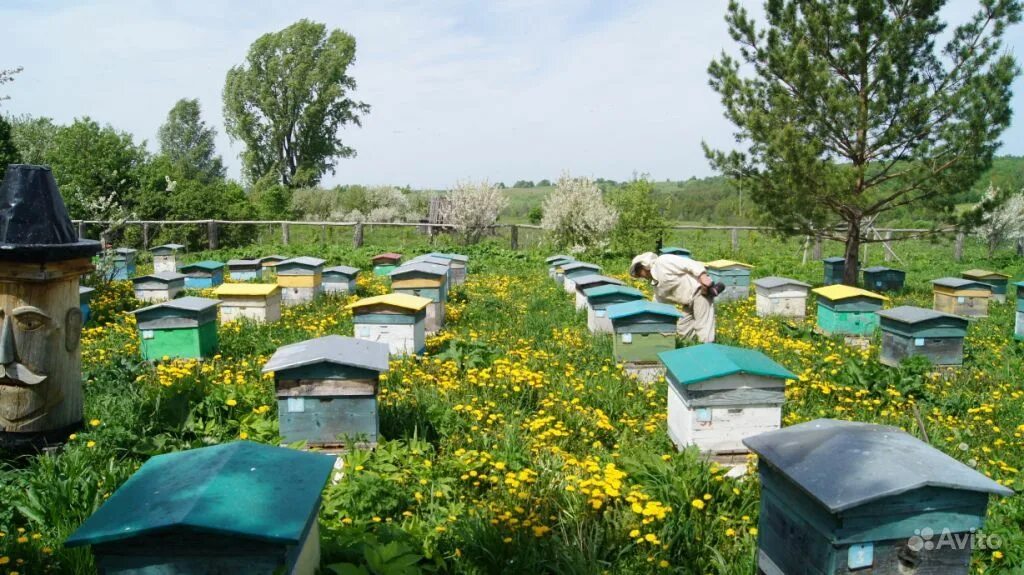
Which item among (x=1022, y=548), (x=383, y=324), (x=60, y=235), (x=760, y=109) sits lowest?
(x=1022, y=548)

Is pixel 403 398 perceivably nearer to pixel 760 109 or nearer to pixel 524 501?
pixel 524 501

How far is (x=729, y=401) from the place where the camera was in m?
5.29

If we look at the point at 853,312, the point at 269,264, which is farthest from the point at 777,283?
the point at 269,264

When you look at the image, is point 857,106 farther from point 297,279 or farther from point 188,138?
point 188,138

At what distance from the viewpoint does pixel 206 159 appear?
63250 mm

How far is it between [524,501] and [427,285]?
6.31m

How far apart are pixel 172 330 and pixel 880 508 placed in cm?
740

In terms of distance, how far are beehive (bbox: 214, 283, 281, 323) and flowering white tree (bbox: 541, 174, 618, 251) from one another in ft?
43.2

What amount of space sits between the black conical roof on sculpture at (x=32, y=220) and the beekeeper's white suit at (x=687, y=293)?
6895 mm

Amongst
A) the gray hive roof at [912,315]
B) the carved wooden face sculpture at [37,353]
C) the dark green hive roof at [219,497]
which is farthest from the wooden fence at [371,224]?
the dark green hive roof at [219,497]

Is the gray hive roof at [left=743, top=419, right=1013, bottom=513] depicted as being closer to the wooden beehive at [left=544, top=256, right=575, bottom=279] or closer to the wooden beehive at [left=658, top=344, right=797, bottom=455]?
the wooden beehive at [left=658, top=344, right=797, bottom=455]

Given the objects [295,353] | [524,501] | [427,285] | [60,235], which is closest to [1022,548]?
[524,501]

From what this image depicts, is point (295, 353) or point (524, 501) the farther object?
point (295, 353)

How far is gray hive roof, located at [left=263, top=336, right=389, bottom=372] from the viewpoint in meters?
5.10
